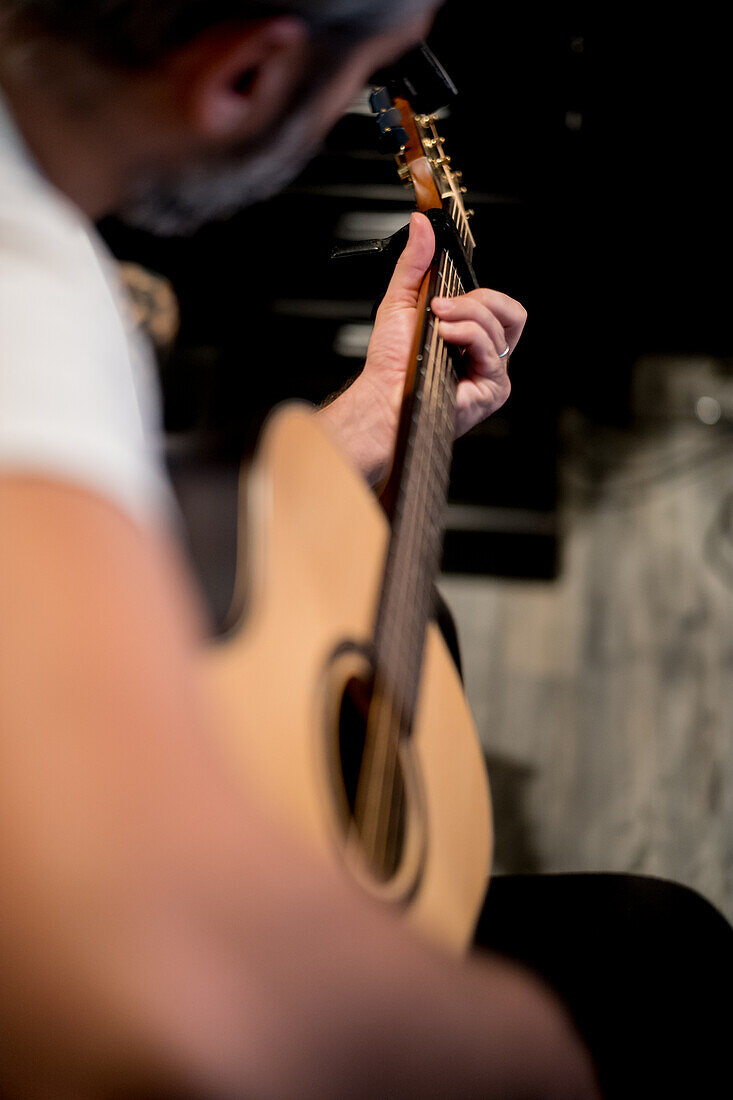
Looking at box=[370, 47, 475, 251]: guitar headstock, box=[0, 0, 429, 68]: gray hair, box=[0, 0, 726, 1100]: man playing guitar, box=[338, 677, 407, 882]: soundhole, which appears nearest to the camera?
box=[0, 0, 726, 1100]: man playing guitar

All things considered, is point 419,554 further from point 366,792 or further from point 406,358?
point 406,358

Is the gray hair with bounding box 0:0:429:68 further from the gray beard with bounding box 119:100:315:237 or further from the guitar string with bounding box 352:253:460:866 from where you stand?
the guitar string with bounding box 352:253:460:866

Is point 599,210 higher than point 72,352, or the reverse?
point 72,352

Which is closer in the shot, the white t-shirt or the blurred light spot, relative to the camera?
the white t-shirt

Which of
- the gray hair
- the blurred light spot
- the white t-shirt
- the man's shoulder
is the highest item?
the gray hair

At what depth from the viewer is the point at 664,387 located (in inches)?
91.0

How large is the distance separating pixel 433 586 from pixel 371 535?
0.50 ft

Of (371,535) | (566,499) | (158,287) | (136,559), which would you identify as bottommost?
(566,499)

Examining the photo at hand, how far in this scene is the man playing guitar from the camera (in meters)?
0.32

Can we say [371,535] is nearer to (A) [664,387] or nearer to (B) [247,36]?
(B) [247,36]

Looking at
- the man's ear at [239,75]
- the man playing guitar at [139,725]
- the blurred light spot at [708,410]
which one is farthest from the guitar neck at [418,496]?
the blurred light spot at [708,410]

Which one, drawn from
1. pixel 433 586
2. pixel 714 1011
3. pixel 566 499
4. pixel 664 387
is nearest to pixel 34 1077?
pixel 433 586

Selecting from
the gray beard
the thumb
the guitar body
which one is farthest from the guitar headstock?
the guitar body

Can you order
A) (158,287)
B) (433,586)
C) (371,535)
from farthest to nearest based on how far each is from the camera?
(158,287) < (433,586) < (371,535)
